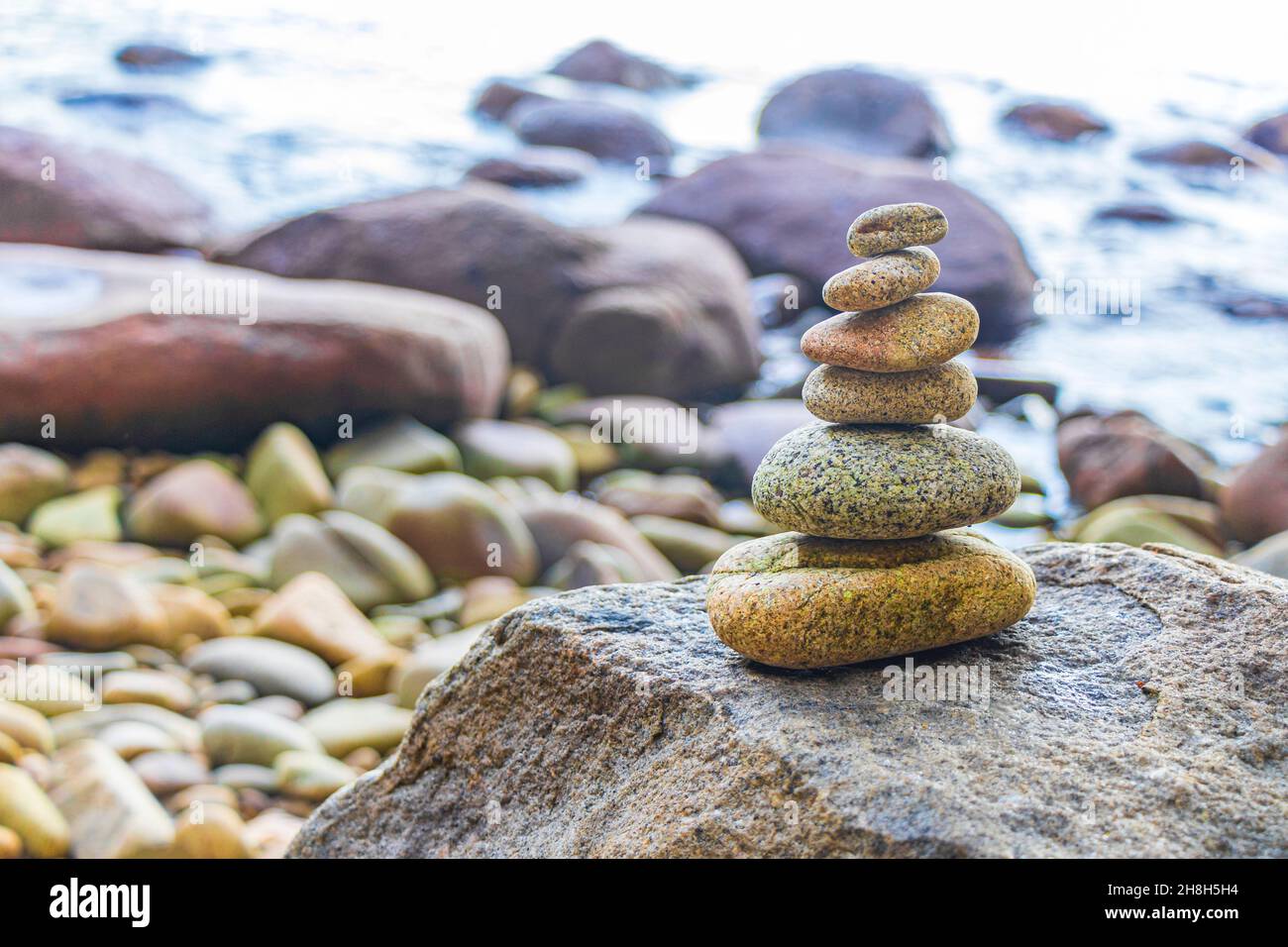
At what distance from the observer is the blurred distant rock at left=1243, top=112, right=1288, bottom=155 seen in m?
7.36

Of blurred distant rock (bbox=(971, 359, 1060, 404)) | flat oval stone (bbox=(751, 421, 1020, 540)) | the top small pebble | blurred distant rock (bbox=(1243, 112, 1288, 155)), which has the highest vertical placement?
blurred distant rock (bbox=(1243, 112, 1288, 155))

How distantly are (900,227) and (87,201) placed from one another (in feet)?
19.9

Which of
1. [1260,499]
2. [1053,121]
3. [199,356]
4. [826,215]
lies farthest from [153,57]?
[1260,499]

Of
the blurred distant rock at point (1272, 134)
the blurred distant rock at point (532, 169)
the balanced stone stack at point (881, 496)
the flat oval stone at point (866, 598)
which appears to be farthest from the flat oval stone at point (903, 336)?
the blurred distant rock at point (1272, 134)

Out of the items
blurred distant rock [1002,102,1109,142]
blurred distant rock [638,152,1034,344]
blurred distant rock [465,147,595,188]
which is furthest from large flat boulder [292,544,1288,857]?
blurred distant rock [1002,102,1109,142]

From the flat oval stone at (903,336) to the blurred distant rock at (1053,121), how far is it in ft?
20.5

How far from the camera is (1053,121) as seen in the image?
790cm

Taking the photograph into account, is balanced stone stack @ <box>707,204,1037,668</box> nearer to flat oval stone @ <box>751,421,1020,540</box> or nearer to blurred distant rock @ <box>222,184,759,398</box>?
flat oval stone @ <box>751,421,1020,540</box>

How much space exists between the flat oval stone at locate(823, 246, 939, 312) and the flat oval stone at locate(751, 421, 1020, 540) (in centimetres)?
26

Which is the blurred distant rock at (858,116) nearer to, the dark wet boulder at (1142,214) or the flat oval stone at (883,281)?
the dark wet boulder at (1142,214)

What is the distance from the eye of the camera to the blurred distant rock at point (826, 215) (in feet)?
23.5

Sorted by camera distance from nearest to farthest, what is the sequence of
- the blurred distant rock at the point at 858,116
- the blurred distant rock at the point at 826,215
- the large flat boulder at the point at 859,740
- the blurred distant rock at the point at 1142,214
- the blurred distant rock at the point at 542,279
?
the large flat boulder at the point at 859,740 < the blurred distant rock at the point at 542,279 < the blurred distant rock at the point at 826,215 < the blurred distant rock at the point at 1142,214 < the blurred distant rock at the point at 858,116
